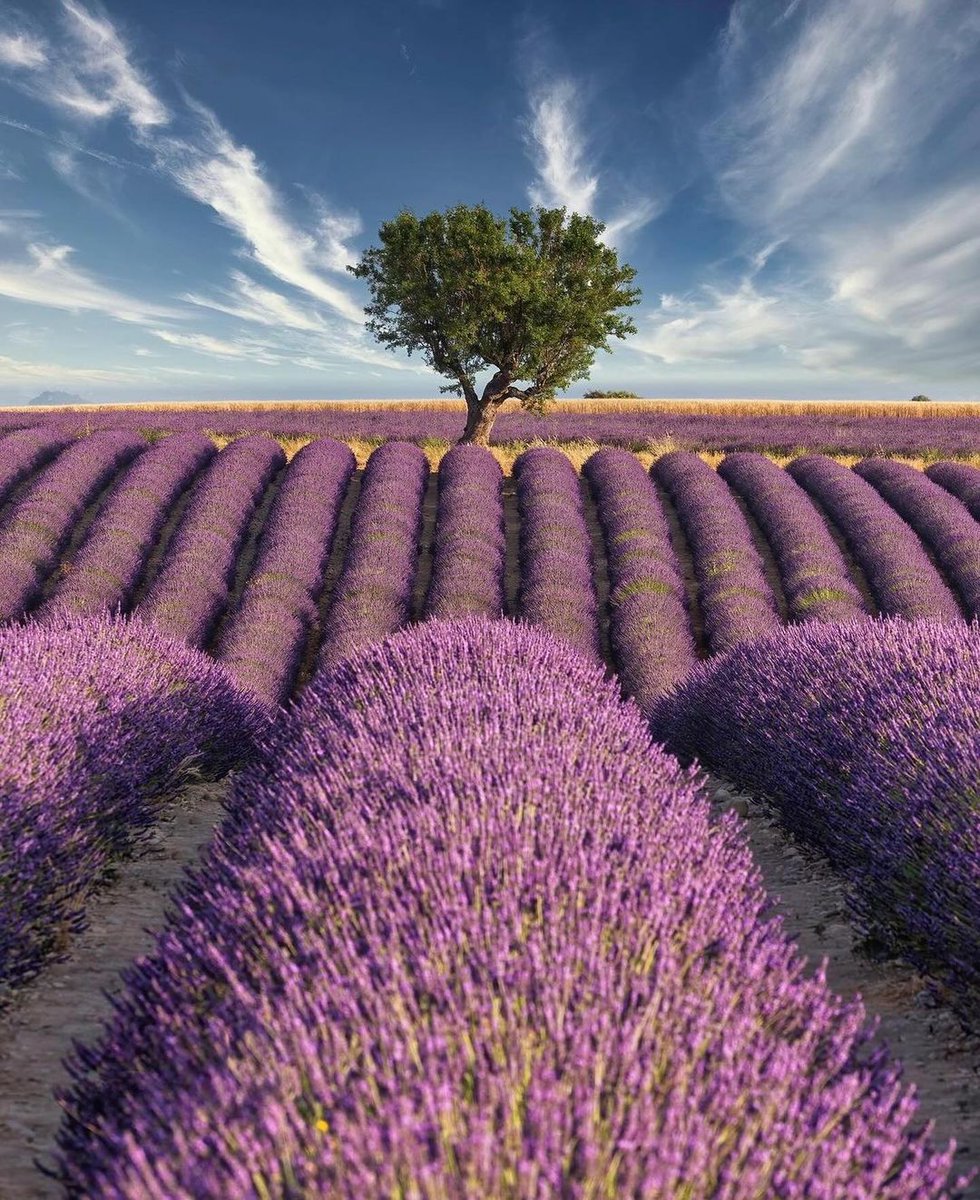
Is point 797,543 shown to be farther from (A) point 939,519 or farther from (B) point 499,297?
(B) point 499,297

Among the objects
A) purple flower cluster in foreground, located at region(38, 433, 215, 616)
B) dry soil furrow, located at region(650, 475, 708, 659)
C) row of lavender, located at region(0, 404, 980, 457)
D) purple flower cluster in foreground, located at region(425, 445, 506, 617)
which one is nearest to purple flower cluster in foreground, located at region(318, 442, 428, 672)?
purple flower cluster in foreground, located at region(425, 445, 506, 617)

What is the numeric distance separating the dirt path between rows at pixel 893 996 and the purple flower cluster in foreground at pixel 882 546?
5.74 m

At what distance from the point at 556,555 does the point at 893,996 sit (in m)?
8.26

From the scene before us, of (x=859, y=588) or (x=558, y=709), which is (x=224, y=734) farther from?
(x=859, y=588)

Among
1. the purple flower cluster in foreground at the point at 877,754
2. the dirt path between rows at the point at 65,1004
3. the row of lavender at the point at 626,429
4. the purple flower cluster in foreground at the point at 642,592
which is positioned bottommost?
the row of lavender at the point at 626,429

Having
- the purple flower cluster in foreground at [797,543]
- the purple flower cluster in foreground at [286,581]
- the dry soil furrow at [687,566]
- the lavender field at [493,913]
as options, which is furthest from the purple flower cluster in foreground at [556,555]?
the purple flower cluster in foreground at [286,581]

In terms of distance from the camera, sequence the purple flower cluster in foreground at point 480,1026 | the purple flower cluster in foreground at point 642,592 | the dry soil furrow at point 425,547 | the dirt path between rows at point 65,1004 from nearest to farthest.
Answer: the purple flower cluster in foreground at point 480,1026, the dirt path between rows at point 65,1004, the purple flower cluster in foreground at point 642,592, the dry soil furrow at point 425,547

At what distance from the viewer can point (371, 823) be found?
2539mm

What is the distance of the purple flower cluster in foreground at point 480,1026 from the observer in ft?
4.54

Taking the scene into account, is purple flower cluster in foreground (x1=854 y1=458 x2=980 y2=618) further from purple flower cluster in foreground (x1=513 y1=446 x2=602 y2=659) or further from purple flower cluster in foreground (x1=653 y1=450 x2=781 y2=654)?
purple flower cluster in foreground (x1=513 y1=446 x2=602 y2=659)

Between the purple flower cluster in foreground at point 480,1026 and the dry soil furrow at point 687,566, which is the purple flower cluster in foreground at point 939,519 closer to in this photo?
the dry soil furrow at point 687,566

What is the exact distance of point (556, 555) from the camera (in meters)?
11.0

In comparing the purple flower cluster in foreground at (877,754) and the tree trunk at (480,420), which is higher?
the purple flower cluster in foreground at (877,754)

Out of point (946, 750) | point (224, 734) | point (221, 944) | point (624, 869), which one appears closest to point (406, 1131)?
→ point (221, 944)
